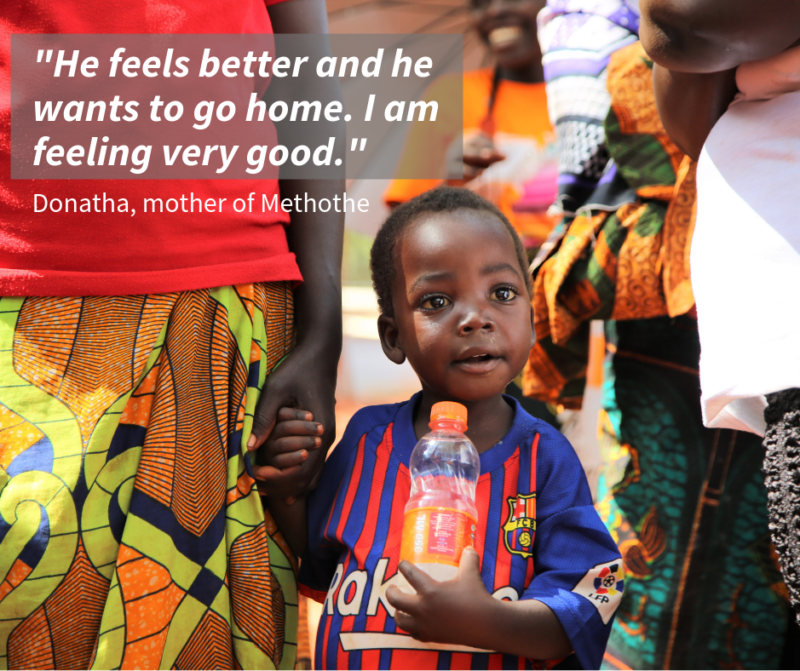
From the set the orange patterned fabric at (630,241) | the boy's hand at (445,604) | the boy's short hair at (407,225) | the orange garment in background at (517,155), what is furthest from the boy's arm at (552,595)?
the orange garment in background at (517,155)

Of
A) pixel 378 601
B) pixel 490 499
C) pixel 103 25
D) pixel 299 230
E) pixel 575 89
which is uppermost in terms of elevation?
pixel 575 89

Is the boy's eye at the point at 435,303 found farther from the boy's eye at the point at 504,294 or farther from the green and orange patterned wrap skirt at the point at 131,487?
the green and orange patterned wrap skirt at the point at 131,487

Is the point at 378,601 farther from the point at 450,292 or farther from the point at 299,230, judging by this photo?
the point at 299,230

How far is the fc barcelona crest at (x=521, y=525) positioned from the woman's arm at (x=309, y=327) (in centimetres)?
36

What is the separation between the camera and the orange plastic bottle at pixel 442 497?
3.76ft

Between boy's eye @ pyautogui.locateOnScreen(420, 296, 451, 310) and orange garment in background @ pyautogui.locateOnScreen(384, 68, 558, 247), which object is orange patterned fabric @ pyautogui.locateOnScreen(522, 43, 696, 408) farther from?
orange garment in background @ pyautogui.locateOnScreen(384, 68, 558, 247)

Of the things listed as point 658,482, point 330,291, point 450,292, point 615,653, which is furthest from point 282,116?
point 615,653

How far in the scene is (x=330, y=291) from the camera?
1.49m

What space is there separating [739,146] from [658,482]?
3.92 feet

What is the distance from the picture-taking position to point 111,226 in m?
1.23

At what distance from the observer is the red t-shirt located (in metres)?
1.19

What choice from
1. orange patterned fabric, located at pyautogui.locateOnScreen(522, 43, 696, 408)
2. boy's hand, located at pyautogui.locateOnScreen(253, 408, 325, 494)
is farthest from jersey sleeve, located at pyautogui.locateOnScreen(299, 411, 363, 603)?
orange patterned fabric, located at pyautogui.locateOnScreen(522, 43, 696, 408)

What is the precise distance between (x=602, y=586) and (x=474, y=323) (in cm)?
48

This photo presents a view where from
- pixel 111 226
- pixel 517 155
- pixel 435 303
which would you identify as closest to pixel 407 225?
pixel 435 303
